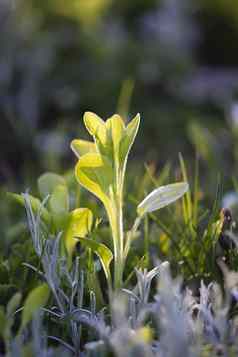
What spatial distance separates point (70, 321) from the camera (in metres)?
1.09

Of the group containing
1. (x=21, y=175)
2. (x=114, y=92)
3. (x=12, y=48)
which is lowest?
(x=21, y=175)

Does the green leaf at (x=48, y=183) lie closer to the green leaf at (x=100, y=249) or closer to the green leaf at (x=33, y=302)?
the green leaf at (x=100, y=249)

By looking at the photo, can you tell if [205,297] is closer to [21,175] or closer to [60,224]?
[60,224]

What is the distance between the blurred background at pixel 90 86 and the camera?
3.01 meters

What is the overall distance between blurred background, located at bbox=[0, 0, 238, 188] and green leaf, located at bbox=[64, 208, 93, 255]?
1225mm

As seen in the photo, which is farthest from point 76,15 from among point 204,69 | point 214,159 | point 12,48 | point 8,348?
point 8,348

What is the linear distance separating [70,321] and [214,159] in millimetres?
1323

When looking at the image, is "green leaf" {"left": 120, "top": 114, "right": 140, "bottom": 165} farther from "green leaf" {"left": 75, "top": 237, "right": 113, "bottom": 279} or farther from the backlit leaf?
"green leaf" {"left": 75, "top": 237, "right": 113, "bottom": 279}

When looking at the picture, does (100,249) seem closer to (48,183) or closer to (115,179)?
(115,179)

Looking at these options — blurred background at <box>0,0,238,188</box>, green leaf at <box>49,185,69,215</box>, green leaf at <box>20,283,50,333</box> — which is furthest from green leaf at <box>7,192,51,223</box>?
blurred background at <box>0,0,238,188</box>

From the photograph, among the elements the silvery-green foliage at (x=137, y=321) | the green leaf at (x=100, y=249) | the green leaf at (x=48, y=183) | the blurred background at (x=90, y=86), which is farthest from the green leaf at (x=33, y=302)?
the blurred background at (x=90, y=86)

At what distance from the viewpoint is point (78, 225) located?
1.27 metres

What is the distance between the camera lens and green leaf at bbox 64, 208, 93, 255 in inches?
49.2

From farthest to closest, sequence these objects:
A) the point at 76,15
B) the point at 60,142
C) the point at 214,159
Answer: the point at 76,15, the point at 60,142, the point at 214,159
